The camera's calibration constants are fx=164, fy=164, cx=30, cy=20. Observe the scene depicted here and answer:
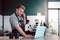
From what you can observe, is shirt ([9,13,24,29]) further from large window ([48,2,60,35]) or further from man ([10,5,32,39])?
large window ([48,2,60,35])

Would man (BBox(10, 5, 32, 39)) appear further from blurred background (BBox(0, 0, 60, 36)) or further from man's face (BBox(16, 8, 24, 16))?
blurred background (BBox(0, 0, 60, 36))

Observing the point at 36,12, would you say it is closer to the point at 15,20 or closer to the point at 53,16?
the point at 53,16

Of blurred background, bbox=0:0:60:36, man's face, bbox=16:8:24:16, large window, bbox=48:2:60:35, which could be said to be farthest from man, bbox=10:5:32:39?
large window, bbox=48:2:60:35

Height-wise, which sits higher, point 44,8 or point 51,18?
point 44,8

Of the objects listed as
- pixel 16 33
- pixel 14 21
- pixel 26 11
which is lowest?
pixel 16 33

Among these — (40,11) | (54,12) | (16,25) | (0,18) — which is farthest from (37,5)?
(0,18)

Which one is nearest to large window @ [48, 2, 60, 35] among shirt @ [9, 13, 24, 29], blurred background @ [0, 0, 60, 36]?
blurred background @ [0, 0, 60, 36]

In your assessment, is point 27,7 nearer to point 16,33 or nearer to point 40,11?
point 40,11

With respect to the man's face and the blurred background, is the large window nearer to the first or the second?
the blurred background

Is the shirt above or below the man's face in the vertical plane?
below

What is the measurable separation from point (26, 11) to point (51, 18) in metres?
0.96

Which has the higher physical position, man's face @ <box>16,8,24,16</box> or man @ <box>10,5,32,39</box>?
man's face @ <box>16,8,24,16</box>

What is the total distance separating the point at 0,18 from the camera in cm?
606

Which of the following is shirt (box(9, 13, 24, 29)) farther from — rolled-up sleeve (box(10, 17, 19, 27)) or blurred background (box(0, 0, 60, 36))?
blurred background (box(0, 0, 60, 36))
